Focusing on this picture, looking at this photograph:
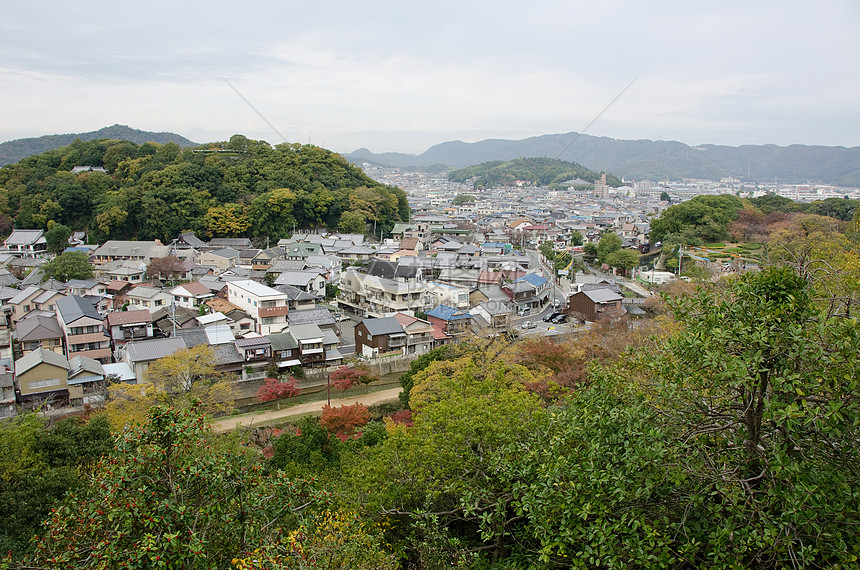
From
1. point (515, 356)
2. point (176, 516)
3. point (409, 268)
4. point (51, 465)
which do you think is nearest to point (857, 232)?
point (515, 356)

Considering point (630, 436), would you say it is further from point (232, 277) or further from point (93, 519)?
point (232, 277)

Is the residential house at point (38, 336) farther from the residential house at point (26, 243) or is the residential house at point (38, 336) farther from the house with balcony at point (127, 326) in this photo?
the residential house at point (26, 243)

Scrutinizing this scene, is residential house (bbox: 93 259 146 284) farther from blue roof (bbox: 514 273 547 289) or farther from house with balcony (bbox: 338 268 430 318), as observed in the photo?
blue roof (bbox: 514 273 547 289)

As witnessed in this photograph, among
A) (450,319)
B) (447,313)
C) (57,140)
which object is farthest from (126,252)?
(57,140)

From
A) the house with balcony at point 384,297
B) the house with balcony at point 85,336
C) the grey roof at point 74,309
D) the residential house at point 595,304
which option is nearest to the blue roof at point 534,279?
the residential house at point 595,304

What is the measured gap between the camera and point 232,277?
2159cm

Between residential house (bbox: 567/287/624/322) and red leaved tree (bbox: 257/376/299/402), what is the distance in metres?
10.9

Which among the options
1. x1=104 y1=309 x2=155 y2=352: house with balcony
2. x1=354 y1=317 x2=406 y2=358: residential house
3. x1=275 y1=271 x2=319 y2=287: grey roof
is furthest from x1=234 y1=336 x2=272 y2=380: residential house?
x1=275 y1=271 x2=319 y2=287: grey roof

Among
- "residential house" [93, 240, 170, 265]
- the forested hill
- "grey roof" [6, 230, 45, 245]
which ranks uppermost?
the forested hill

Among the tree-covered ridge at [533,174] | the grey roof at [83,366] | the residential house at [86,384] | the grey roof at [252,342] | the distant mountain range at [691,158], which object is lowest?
the residential house at [86,384]

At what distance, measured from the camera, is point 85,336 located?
14.9 metres

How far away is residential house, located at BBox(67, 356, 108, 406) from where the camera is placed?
12.8m

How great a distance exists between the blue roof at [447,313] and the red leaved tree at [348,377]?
4.00 m

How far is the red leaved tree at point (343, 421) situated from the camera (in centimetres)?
1048
